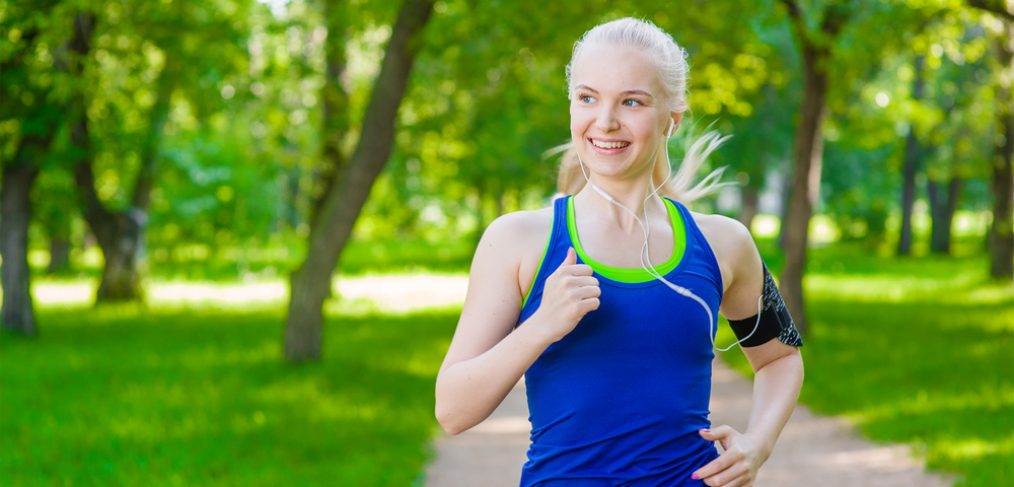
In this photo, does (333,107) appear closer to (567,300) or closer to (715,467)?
(715,467)

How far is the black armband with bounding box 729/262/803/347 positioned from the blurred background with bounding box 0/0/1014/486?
2.68 ft

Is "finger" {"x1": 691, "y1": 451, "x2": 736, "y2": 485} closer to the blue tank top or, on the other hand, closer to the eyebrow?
the blue tank top

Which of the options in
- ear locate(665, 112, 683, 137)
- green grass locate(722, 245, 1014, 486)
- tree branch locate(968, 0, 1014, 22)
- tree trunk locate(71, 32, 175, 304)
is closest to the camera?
ear locate(665, 112, 683, 137)

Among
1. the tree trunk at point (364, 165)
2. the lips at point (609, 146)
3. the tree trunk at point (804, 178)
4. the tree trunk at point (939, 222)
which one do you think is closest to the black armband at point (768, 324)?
the lips at point (609, 146)

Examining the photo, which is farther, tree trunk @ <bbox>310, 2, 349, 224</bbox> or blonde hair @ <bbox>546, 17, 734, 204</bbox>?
tree trunk @ <bbox>310, 2, 349, 224</bbox>

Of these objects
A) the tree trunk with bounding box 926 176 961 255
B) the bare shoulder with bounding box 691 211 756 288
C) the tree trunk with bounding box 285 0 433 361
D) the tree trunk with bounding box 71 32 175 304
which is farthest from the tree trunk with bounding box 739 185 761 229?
the bare shoulder with bounding box 691 211 756 288

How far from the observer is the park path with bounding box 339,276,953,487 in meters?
8.17

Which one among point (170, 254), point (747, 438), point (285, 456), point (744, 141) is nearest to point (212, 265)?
point (170, 254)

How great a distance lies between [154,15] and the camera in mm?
12625

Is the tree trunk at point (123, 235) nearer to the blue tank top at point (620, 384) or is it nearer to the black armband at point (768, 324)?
the black armband at point (768, 324)

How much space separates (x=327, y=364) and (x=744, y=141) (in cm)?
1789

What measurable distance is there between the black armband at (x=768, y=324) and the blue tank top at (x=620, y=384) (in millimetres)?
337

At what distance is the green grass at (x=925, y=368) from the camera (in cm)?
872

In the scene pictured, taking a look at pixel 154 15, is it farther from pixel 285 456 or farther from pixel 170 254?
pixel 170 254
